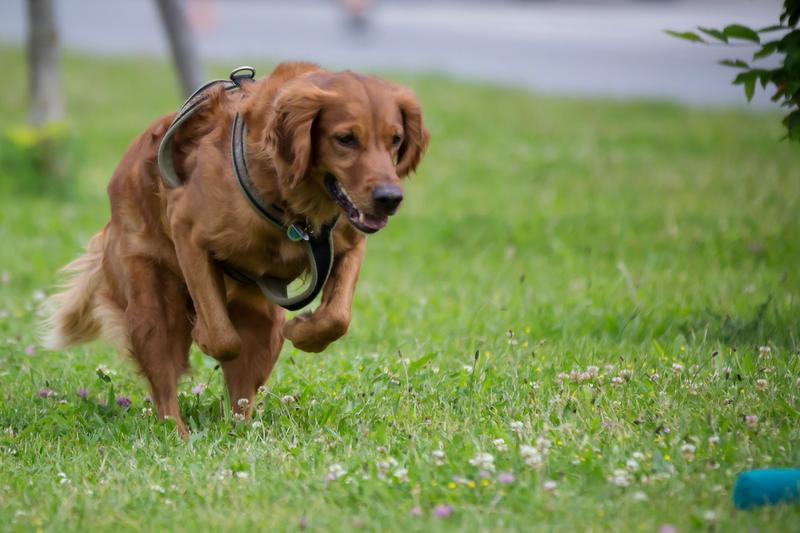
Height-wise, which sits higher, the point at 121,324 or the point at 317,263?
the point at 317,263

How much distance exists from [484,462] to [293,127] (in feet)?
4.26

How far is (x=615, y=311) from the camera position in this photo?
5500mm

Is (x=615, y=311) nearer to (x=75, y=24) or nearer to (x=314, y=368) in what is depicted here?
(x=314, y=368)

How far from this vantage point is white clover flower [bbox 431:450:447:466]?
3471 mm

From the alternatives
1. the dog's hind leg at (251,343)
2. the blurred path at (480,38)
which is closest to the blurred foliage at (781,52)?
the dog's hind leg at (251,343)

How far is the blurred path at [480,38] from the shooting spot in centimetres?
1492

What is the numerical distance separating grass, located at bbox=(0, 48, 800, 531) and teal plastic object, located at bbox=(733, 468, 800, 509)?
0.06m

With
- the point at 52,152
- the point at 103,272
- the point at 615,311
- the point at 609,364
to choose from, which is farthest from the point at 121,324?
the point at 52,152

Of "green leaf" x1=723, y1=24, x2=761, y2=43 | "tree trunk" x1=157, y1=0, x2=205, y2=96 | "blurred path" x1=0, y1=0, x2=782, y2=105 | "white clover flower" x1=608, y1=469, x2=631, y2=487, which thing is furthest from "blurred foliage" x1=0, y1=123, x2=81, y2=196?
"white clover flower" x1=608, y1=469, x2=631, y2=487

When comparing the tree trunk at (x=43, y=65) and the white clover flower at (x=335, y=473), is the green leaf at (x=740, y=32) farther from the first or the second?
the tree trunk at (x=43, y=65)

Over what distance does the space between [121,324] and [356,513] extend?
1688mm

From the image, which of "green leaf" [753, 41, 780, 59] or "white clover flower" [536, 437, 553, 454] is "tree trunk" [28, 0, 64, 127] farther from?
"white clover flower" [536, 437, 553, 454]

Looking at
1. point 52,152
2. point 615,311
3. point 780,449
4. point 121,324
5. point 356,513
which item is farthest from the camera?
point 52,152

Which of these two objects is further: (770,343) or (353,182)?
(770,343)
